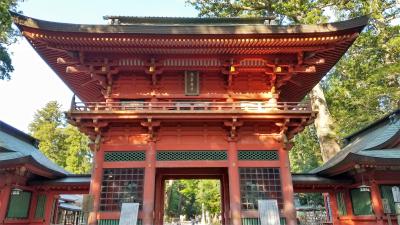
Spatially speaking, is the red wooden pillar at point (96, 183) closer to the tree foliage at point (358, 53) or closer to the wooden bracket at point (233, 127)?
the wooden bracket at point (233, 127)

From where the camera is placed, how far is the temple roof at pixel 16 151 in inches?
395

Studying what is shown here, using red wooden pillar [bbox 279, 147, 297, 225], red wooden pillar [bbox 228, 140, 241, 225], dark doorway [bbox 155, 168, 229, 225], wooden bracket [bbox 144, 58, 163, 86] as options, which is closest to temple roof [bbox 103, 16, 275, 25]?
wooden bracket [bbox 144, 58, 163, 86]

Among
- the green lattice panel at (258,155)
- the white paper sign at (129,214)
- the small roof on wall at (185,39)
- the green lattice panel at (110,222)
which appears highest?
the small roof on wall at (185,39)

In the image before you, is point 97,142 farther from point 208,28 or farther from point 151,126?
point 208,28

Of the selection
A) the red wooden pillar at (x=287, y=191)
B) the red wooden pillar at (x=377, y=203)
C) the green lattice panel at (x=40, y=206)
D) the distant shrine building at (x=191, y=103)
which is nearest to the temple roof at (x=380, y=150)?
the distant shrine building at (x=191, y=103)

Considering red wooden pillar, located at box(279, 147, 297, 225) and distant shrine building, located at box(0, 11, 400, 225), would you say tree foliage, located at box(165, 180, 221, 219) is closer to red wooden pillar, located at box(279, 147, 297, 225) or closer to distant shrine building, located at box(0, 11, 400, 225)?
distant shrine building, located at box(0, 11, 400, 225)

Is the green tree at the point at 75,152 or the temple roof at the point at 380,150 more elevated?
the green tree at the point at 75,152

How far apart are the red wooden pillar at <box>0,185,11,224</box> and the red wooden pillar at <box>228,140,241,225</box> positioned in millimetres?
8233

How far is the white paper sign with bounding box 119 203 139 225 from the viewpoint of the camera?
9.48 m

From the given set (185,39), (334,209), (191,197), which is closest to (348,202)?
(334,209)

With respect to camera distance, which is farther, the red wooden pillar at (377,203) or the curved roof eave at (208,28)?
the red wooden pillar at (377,203)

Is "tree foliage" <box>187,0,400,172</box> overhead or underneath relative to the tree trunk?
overhead

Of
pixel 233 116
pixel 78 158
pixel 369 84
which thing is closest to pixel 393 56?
pixel 369 84

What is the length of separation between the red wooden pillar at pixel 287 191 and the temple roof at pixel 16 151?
881 centimetres
